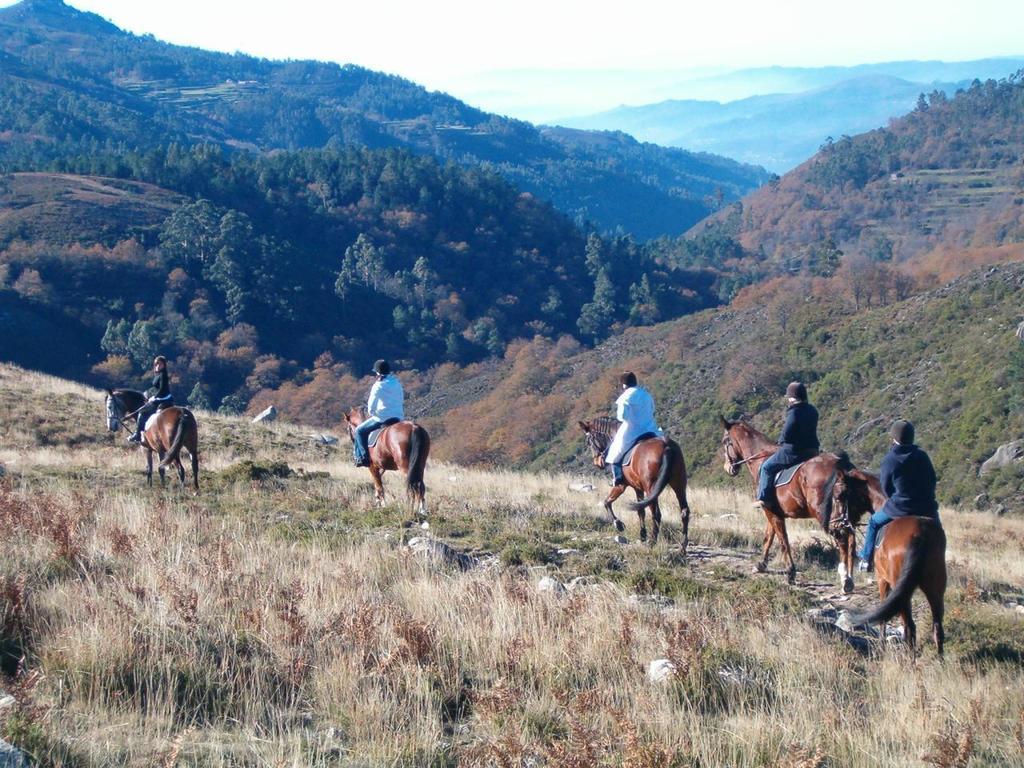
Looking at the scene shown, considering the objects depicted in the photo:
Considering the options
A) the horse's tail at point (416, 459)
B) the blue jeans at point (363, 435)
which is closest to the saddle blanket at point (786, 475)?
the horse's tail at point (416, 459)

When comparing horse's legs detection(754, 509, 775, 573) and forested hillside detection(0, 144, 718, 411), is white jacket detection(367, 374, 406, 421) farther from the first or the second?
forested hillside detection(0, 144, 718, 411)

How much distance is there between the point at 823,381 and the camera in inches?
1805

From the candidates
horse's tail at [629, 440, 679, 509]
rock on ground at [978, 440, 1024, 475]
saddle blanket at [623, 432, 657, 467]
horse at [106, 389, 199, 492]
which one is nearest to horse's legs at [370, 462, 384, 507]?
horse at [106, 389, 199, 492]

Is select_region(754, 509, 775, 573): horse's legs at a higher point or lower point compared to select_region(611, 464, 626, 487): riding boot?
lower

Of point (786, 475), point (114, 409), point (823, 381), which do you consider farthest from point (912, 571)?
point (823, 381)

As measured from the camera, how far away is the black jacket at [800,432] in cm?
976

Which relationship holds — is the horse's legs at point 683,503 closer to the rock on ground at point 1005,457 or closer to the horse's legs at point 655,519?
the horse's legs at point 655,519

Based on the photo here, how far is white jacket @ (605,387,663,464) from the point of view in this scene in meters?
11.3

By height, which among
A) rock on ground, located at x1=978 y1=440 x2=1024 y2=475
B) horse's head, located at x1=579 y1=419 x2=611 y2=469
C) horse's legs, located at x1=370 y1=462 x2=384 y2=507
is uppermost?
horse's head, located at x1=579 y1=419 x2=611 y2=469

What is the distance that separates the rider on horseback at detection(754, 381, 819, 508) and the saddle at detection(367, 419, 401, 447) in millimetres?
5475

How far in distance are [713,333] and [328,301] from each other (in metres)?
45.8

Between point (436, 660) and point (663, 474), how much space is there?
19.0ft

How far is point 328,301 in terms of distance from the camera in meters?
95.4

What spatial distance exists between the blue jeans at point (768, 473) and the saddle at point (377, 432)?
5.40 metres
